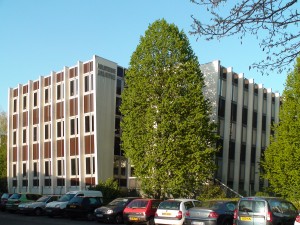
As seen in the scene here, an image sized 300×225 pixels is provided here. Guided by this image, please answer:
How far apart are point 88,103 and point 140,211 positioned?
65.5 ft

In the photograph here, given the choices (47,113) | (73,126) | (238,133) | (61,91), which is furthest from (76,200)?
(238,133)

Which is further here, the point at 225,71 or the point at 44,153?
the point at 44,153

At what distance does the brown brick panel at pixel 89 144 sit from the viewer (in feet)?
133

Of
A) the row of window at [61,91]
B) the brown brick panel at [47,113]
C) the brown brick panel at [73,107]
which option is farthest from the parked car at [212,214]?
the brown brick panel at [47,113]

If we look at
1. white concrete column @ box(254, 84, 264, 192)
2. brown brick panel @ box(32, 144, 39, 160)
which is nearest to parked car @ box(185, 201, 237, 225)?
white concrete column @ box(254, 84, 264, 192)

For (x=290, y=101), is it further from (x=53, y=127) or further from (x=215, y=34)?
(x=215, y=34)

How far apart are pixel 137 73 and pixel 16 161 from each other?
2323 cm

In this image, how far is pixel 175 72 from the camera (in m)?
33.9

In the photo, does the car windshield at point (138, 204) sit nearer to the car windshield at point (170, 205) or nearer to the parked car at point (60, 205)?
the car windshield at point (170, 205)

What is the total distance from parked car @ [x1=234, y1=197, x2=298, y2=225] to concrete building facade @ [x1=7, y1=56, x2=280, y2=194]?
23.0 meters

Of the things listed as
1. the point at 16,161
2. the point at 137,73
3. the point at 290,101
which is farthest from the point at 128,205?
the point at 16,161

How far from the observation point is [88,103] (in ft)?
136

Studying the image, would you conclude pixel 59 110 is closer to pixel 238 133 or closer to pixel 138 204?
pixel 238 133

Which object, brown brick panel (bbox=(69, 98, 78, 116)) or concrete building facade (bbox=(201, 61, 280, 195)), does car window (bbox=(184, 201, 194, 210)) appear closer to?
concrete building facade (bbox=(201, 61, 280, 195))
